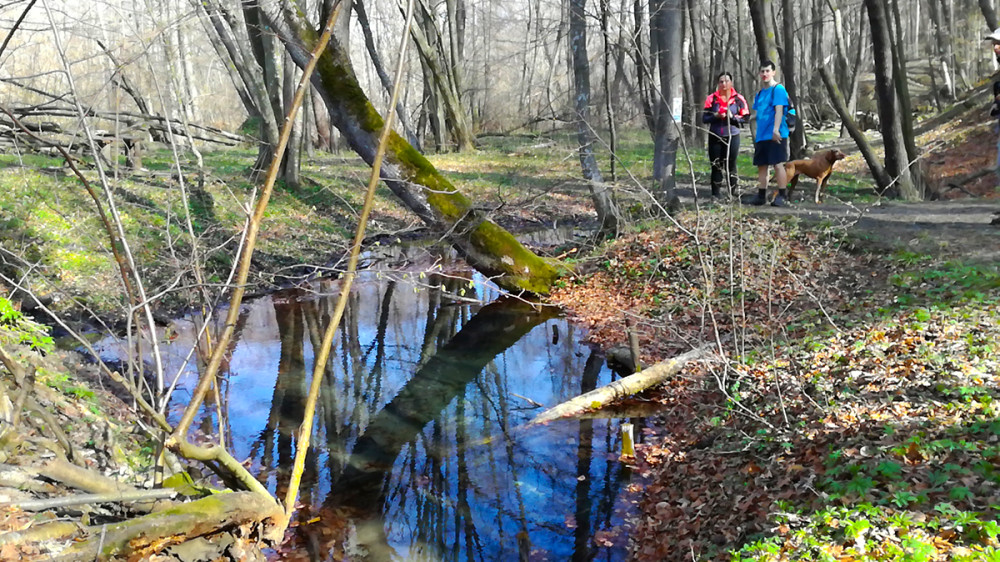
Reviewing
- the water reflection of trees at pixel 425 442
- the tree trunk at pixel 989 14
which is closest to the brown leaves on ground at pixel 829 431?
the water reflection of trees at pixel 425 442

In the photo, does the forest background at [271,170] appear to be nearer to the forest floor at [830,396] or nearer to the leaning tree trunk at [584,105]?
the leaning tree trunk at [584,105]

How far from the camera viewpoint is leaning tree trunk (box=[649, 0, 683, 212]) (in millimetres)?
10953

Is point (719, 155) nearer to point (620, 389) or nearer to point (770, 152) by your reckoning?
point (770, 152)

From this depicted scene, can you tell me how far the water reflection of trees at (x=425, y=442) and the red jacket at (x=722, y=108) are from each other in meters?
3.73

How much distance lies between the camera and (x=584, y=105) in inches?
429

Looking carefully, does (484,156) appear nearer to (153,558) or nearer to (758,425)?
(758,425)

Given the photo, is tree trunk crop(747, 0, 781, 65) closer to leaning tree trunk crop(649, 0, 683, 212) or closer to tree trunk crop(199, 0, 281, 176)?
leaning tree trunk crop(649, 0, 683, 212)

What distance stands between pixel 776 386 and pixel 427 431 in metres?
3.40

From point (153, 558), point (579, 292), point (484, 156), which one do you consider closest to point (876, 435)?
point (153, 558)

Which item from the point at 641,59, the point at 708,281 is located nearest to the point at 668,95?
the point at 641,59

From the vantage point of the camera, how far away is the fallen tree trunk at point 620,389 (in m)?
7.04

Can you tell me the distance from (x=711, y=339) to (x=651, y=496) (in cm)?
286

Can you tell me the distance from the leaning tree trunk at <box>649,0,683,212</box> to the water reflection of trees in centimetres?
291

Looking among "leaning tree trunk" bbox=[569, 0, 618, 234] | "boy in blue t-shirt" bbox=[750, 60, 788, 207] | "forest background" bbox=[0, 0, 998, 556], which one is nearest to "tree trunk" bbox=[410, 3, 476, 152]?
"forest background" bbox=[0, 0, 998, 556]
